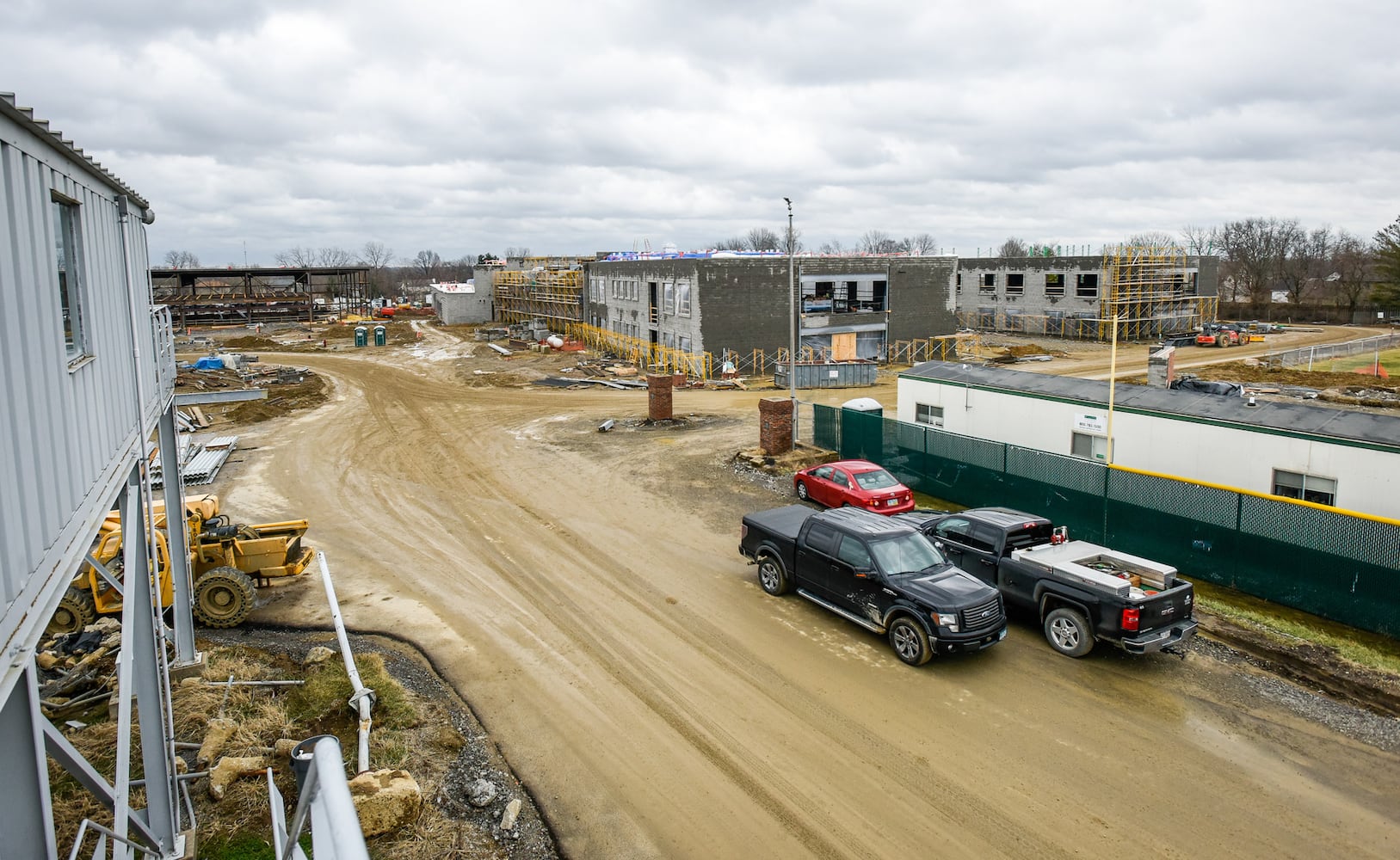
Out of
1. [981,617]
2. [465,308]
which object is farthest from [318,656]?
[465,308]

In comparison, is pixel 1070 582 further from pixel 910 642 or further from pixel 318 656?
pixel 318 656

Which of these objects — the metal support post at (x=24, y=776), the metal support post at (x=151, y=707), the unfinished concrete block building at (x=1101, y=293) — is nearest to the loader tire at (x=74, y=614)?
the metal support post at (x=151, y=707)

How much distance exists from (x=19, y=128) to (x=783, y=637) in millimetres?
11019

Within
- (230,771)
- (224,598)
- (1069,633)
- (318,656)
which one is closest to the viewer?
(230,771)

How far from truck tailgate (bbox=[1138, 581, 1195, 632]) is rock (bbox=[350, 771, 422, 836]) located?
9803mm

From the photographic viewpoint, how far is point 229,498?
72.6 feet

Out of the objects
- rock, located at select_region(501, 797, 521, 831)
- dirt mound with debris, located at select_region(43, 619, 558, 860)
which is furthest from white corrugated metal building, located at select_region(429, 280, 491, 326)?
rock, located at select_region(501, 797, 521, 831)

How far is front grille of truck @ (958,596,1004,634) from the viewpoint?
11727mm

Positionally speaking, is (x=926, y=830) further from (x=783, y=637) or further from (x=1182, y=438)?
(x=1182, y=438)

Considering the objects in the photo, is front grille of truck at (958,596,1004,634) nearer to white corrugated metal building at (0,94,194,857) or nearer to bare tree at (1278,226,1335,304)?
white corrugated metal building at (0,94,194,857)

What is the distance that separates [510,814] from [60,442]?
5678 mm

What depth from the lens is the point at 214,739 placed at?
1005cm

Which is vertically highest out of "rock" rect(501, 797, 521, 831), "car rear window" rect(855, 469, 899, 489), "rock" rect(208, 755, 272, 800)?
"car rear window" rect(855, 469, 899, 489)

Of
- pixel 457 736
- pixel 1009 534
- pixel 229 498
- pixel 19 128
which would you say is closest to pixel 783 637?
pixel 1009 534
